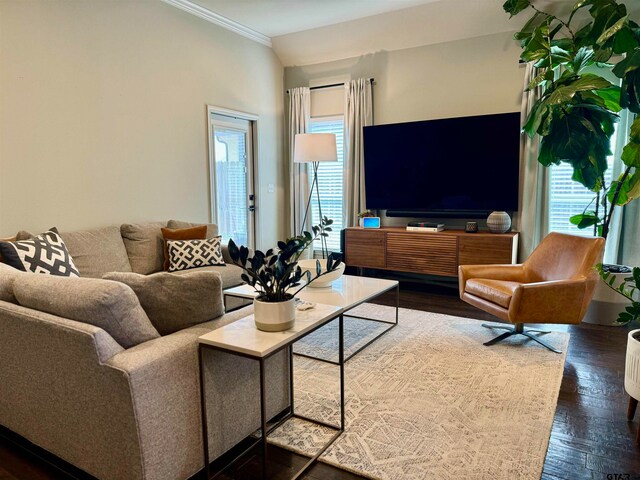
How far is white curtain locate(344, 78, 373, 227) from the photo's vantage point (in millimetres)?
5414

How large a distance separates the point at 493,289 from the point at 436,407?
3.97ft

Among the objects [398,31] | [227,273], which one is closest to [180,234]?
[227,273]

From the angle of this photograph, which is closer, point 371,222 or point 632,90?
point 632,90

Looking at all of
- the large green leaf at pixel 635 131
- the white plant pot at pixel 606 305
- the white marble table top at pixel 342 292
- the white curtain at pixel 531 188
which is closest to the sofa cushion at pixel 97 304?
the white marble table top at pixel 342 292

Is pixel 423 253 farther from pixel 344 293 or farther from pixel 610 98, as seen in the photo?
pixel 610 98

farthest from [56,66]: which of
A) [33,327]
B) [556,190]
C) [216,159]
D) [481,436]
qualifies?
[556,190]

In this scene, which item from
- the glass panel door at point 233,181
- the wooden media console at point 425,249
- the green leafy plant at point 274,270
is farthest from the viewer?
the glass panel door at point 233,181

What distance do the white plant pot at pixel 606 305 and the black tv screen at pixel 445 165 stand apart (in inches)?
48.1

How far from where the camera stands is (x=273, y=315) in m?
1.76

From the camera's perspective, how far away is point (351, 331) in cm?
356

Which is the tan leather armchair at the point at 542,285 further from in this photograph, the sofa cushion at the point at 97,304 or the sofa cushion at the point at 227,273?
the sofa cushion at the point at 97,304

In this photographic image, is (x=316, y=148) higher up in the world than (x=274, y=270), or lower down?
higher up

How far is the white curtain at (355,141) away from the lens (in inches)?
213

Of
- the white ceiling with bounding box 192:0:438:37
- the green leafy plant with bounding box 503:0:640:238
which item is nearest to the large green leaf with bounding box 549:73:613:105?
the green leafy plant with bounding box 503:0:640:238
